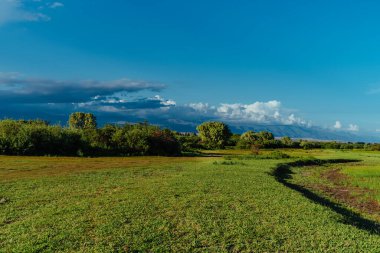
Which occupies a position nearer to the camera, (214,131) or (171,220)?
(171,220)

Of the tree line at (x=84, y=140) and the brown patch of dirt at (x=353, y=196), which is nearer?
the brown patch of dirt at (x=353, y=196)

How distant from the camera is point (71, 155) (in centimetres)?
4831

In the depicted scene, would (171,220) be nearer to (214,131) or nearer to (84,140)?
(84,140)

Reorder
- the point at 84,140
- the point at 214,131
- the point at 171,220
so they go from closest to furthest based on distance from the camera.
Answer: the point at 171,220
the point at 84,140
the point at 214,131

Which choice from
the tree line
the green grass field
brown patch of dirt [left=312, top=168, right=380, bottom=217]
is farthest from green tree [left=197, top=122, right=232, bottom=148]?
the green grass field

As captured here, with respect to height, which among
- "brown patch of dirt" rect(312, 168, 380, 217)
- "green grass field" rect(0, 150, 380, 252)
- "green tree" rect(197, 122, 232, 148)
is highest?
"green tree" rect(197, 122, 232, 148)

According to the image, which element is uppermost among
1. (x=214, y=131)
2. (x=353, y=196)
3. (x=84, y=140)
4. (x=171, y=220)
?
(x=214, y=131)

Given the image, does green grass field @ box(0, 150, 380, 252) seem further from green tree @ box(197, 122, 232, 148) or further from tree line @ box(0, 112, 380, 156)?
green tree @ box(197, 122, 232, 148)

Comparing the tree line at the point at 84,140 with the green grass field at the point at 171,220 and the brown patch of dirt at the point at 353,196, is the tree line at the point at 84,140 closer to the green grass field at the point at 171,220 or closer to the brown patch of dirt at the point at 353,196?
the green grass field at the point at 171,220

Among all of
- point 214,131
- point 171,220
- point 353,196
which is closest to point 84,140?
point 353,196

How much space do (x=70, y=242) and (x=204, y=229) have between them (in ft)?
14.2

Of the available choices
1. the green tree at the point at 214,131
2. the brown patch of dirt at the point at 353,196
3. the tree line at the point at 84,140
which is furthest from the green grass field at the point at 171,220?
the green tree at the point at 214,131

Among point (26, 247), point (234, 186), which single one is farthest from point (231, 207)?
point (26, 247)

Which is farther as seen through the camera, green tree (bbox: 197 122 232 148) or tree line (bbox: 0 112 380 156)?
green tree (bbox: 197 122 232 148)
